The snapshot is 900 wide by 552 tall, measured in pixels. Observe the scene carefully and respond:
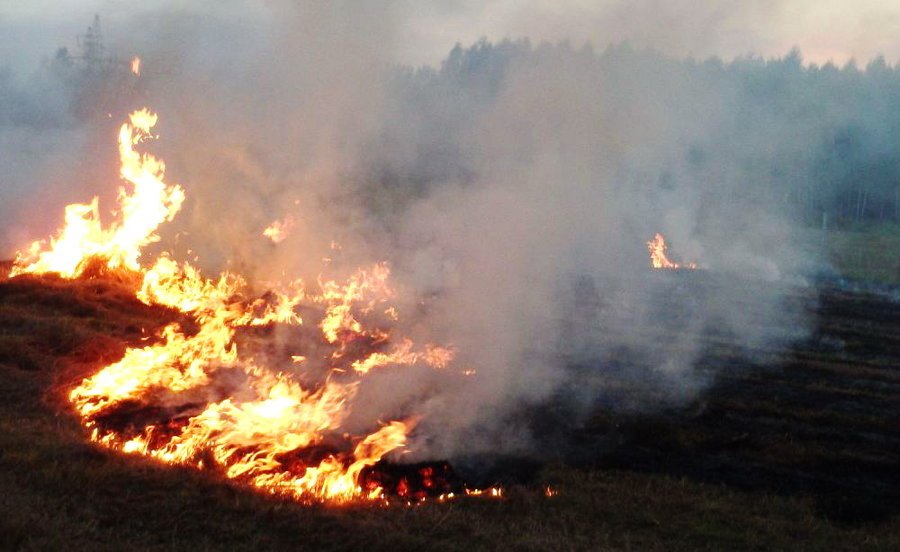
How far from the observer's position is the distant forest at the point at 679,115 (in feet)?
37.8

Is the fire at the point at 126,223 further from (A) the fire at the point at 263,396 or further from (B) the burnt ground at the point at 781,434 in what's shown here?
(B) the burnt ground at the point at 781,434

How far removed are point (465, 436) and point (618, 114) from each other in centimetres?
482

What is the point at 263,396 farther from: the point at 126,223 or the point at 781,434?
the point at 126,223

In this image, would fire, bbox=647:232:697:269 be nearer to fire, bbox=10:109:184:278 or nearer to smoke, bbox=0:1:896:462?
smoke, bbox=0:1:896:462

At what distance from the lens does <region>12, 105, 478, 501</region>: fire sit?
8367mm

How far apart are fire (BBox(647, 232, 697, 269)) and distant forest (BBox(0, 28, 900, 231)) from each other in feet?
7.36

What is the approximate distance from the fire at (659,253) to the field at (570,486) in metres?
16.9

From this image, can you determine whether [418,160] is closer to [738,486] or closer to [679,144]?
[738,486]

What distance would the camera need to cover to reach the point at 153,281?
17594 mm

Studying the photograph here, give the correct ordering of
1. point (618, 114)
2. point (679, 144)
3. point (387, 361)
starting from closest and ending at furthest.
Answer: point (387, 361) < point (618, 114) < point (679, 144)

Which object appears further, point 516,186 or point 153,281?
point 153,281

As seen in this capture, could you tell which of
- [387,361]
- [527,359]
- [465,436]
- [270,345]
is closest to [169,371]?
[270,345]

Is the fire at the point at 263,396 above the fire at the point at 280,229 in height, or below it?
below

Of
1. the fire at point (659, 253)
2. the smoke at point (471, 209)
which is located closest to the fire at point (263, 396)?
the smoke at point (471, 209)
